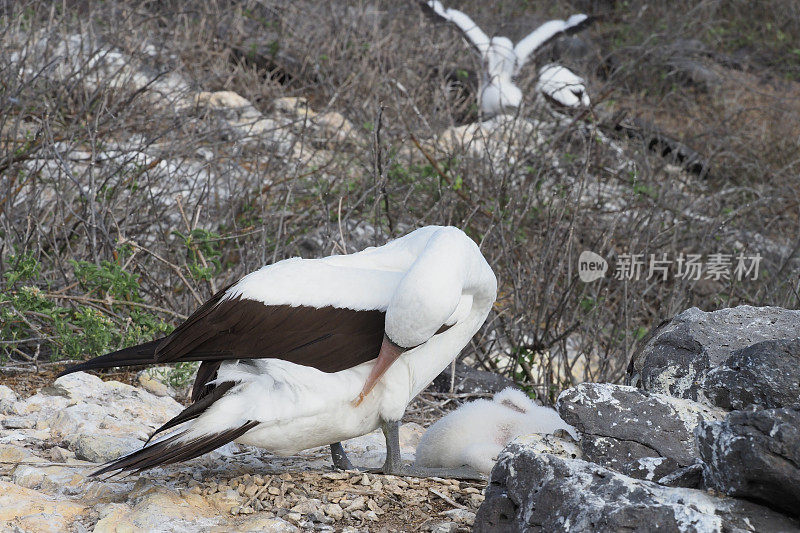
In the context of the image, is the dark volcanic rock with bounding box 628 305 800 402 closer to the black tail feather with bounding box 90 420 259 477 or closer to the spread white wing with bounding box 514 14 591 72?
the black tail feather with bounding box 90 420 259 477

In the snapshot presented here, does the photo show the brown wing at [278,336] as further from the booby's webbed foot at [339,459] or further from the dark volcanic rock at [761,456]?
the dark volcanic rock at [761,456]

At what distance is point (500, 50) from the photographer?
970cm

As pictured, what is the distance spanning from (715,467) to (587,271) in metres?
3.05

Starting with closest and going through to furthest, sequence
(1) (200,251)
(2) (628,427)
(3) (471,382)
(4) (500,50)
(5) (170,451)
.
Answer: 1. (2) (628,427)
2. (5) (170,451)
3. (1) (200,251)
4. (3) (471,382)
5. (4) (500,50)

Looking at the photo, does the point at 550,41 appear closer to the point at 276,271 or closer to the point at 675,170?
the point at 675,170

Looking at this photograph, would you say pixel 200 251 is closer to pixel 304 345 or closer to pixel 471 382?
pixel 471 382

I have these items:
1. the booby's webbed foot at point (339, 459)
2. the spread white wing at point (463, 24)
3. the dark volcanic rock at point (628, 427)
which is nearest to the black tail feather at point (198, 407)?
the booby's webbed foot at point (339, 459)

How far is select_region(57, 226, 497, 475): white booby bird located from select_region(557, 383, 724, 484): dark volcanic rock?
0.45 metres

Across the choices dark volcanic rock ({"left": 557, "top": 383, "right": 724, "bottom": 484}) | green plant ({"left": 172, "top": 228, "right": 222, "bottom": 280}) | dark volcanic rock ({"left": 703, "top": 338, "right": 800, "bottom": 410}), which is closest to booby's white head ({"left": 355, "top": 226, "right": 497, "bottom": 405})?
dark volcanic rock ({"left": 557, "top": 383, "right": 724, "bottom": 484})

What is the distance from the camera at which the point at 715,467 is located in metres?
1.88

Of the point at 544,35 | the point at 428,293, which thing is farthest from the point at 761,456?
the point at 544,35

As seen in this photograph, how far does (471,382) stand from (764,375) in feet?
6.95

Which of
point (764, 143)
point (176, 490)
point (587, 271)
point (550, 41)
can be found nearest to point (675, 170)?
point (764, 143)

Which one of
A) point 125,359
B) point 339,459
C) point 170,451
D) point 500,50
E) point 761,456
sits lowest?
point 339,459
